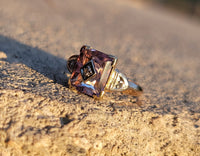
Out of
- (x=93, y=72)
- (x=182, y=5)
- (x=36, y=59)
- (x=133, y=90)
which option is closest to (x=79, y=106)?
(x=93, y=72)

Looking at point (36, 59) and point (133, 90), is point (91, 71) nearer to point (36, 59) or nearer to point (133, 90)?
point (133, 90)

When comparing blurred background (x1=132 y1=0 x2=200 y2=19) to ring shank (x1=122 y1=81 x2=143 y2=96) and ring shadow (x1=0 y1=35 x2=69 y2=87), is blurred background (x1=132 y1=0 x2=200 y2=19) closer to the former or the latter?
ring shadow (x1=0 y1=35 x2=69 y2=87)

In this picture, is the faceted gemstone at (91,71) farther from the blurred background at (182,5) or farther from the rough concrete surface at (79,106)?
the blurred background at (182,5)

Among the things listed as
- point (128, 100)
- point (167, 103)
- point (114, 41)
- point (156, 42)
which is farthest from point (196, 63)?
point (128, 100)

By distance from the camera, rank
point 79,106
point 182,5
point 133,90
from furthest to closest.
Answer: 1. point 182,5
2. point 133,90
3. point 79,106

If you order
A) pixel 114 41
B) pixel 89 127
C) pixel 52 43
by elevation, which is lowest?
pixel 89 127

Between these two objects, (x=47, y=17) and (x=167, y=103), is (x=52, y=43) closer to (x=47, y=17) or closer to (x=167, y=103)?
(x=47, y=17)
